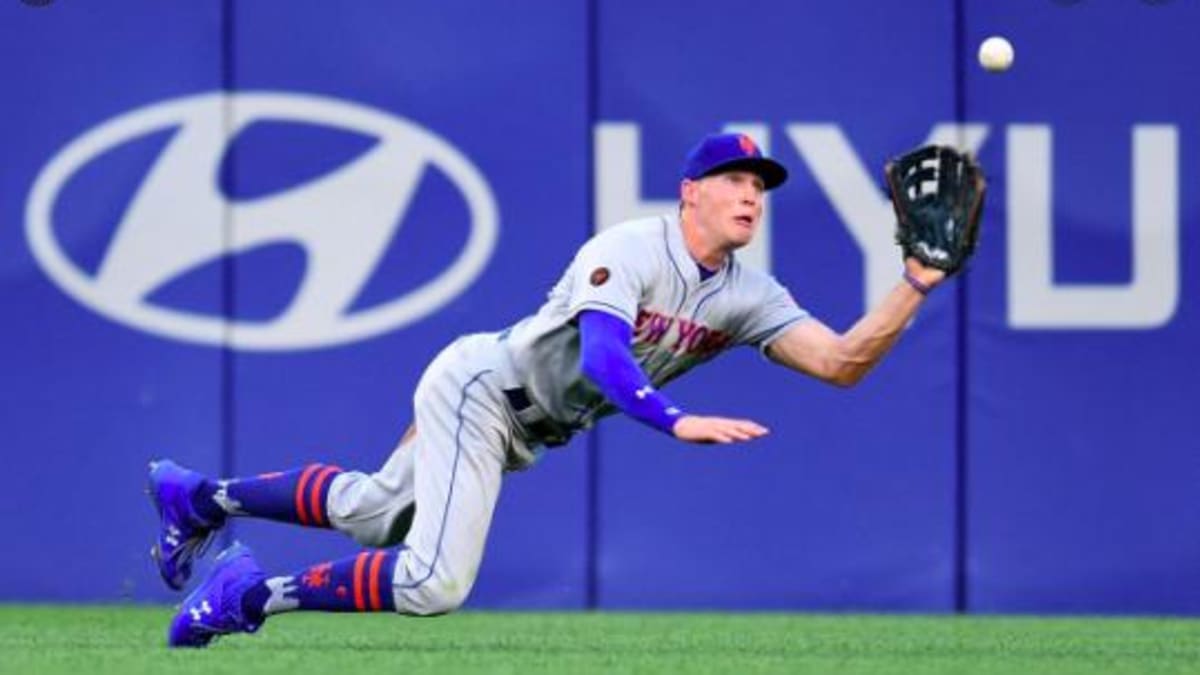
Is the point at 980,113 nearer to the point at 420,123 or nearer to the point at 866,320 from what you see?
the point at 420,123

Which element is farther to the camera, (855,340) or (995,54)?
(995,54)

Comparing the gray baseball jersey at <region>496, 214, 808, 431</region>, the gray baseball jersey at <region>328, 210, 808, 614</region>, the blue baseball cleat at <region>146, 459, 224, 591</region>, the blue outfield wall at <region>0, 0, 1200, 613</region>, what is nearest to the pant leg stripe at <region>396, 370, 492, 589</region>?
→ the gray baseball jersey at <region>328, 210, 808, 614</region>

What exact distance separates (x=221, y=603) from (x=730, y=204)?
167 cm

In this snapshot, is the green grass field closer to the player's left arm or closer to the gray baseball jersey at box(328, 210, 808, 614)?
the gray baseball jersey at box(328, 210, 808, 614)

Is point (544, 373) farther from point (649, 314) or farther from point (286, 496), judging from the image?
point (286, 496)

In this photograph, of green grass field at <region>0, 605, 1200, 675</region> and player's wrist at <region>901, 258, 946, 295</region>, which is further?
green grass field at <region>0, 605, 1200, 675</region>

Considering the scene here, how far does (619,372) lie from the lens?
729cm

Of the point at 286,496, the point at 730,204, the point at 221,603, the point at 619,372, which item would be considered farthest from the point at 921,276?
the point at 221,603

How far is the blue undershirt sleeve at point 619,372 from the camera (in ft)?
23.5

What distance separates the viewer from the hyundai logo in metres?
11.3

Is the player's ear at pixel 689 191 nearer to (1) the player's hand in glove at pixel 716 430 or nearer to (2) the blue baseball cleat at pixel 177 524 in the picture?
(1) the player's hand in glove at pixel 716 430

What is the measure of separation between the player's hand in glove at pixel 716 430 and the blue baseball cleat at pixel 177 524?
6.17 feet

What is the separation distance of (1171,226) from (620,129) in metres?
A: 2.15

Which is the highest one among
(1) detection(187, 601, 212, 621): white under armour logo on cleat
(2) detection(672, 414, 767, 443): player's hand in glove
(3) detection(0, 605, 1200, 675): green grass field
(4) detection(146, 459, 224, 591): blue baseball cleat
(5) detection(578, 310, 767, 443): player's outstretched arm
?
(5) detection(578, 310, 767, 443): player's outstretched arm
